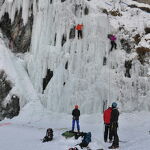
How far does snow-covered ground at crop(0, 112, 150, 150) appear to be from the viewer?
11.6m

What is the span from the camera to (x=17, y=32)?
80.7 feet

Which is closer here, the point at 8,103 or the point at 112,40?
the point at 8,103

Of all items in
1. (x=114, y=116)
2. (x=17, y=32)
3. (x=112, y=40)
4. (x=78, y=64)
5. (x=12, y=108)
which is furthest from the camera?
(x=17, y=32)

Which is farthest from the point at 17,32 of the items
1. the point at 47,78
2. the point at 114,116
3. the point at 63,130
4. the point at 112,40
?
the point at 114,116

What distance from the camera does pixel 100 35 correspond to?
21719mm

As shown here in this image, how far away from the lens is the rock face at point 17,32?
2406 centimetres

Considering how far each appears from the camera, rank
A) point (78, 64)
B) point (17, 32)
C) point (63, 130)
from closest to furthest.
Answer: point (63, 130) < point (78, 64) < point (17, 32)

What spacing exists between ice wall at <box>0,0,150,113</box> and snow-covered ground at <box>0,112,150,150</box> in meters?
1.00

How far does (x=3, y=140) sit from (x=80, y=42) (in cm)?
1040

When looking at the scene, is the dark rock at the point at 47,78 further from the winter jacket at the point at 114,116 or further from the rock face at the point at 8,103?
the winter jacket at the point at 114,116

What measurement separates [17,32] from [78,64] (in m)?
6.58

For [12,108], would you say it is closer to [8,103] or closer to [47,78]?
[8,103]

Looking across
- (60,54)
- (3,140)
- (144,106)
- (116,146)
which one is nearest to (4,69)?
(60,54)

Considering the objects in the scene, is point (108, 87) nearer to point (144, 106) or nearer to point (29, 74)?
point (144, 106)
